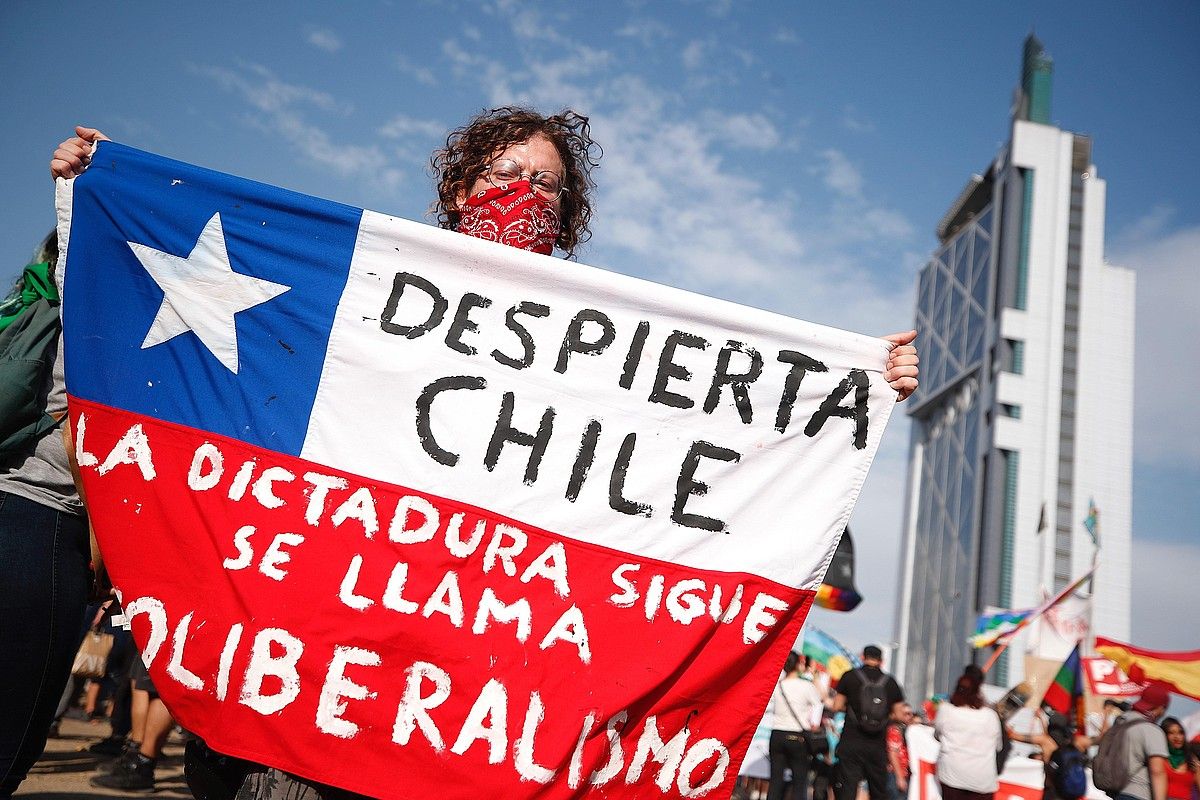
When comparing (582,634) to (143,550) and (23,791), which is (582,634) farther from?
(23,791)

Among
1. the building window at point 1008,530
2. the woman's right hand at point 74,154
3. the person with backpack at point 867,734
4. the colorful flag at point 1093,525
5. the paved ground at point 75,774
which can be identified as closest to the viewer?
the woman's right hand at point 74,154

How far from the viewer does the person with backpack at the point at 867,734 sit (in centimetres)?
860

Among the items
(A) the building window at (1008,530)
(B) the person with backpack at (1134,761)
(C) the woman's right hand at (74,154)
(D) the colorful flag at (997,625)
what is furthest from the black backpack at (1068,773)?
(A) the building window at (1008,530)

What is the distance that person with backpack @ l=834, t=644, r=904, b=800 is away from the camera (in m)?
8.60

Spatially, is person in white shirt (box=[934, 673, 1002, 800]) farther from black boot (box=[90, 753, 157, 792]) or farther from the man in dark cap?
black boot (box=[90, 753, 157, 792])

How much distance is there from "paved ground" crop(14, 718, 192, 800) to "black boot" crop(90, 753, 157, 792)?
0.08 m

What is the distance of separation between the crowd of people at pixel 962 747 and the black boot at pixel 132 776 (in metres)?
4.68

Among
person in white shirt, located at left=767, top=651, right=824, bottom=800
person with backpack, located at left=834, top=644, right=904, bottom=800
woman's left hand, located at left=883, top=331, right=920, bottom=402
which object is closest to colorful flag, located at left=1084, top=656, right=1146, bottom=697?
person in white shirt, located at left=767, top=651, right=824, bottom=800

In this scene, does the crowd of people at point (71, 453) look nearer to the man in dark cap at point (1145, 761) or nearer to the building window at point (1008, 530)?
the man in dark cap at point (1145, 761)

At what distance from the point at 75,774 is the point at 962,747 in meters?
6.47

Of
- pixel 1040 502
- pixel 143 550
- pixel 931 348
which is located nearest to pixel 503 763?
pixel 143 550

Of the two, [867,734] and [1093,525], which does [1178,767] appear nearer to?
[867,734]

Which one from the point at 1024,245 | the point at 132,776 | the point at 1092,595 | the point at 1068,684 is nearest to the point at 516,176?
the point at 132,776

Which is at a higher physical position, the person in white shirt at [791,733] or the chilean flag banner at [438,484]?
the chilean flag banner at [438,484]
